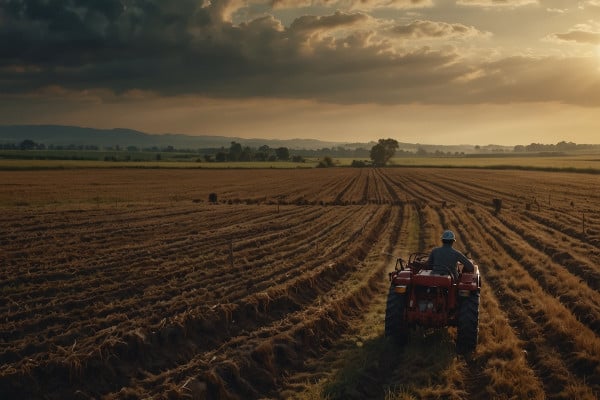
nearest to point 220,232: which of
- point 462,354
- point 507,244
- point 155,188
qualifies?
point 507,244

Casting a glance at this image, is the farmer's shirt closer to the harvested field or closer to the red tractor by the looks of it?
the red tractor

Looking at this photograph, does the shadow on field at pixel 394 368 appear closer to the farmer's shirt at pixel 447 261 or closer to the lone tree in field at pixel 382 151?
the farmer's shirt at pixel 447 261

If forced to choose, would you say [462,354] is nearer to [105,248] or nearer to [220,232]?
[105,248]

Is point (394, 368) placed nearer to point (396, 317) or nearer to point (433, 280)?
point (396, 317)

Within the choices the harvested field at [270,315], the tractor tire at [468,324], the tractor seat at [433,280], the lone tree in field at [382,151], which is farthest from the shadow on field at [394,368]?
the lone tree in field at [382,151]

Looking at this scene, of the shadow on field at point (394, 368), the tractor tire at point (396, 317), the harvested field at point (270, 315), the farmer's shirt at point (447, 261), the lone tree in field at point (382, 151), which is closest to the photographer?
the shadow on field at point (394, 368)
